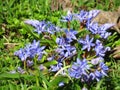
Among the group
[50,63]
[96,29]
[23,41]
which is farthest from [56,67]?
[23,41]

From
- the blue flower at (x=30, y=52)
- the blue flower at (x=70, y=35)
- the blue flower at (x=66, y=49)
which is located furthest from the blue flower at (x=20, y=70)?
the blue flower at (x=70, y=35)

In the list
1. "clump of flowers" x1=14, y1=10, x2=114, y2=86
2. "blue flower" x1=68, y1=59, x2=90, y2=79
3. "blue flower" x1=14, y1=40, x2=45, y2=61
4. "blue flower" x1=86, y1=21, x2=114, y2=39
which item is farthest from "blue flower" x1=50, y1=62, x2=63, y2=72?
"blue flower" x1=86, y1=21, x2=114, y2=39

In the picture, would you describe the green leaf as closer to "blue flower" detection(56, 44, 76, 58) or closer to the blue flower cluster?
"blue flower" detection(56, 44, 76, 58)

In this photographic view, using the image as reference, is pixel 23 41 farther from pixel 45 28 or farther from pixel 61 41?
pixel 61 41

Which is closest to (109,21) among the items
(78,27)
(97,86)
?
(78,27)

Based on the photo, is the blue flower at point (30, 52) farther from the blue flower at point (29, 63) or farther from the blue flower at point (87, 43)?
the blue flower at point (87, 43)

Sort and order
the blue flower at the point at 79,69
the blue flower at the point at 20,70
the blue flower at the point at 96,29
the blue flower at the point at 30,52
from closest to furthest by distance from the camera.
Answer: the blue flower at the point at 79,69 < the blue flower at the point at 30,52 < the blue flower at the point at 20,70 < the blue flower at the point at 96,29
